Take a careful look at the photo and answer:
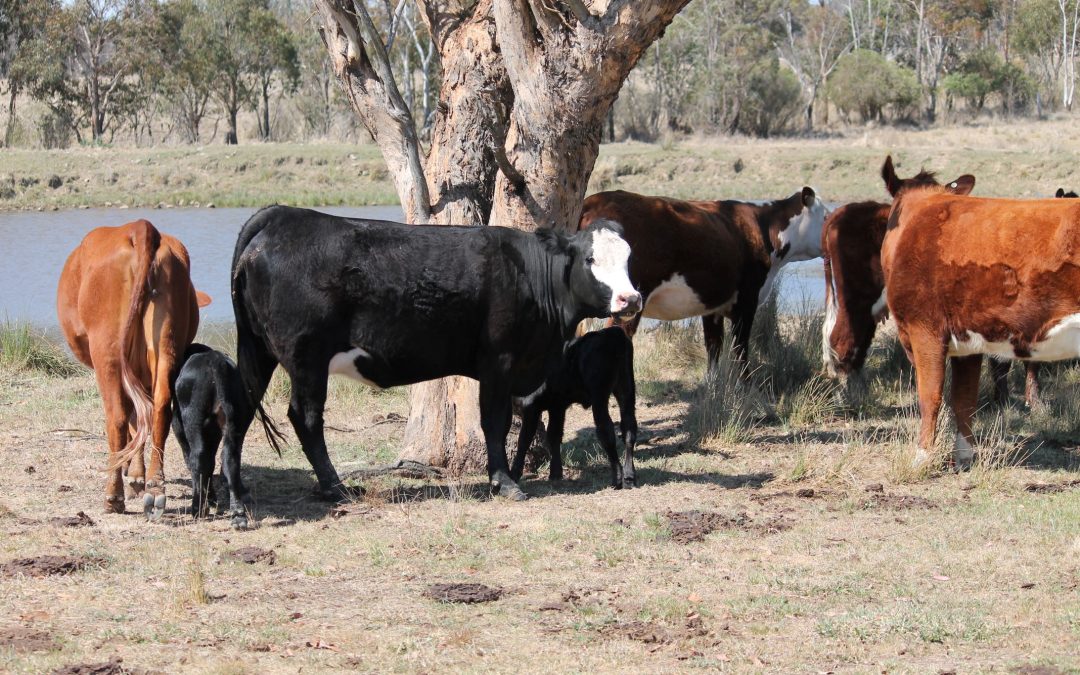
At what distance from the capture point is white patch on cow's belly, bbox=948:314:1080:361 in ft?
25.2

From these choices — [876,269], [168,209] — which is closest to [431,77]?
[168,209]

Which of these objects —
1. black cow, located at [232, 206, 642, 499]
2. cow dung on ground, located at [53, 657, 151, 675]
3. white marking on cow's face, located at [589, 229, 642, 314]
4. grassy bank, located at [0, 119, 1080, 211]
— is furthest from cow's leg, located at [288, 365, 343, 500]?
grassy bank, located at [0, 119, 1080, 211]

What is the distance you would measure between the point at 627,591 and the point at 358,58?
184 inches

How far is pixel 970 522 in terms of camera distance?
23.7 ft

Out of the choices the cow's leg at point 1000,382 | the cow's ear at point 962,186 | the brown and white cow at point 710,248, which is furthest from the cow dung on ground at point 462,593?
the cow's leg at point 1000,382

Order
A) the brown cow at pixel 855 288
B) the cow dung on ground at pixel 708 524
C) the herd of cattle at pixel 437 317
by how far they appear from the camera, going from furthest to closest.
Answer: the brown cow at pixel 855 288 < the herd of cattle at pixel 437 317 < the cow dung on ground at pixel 708 524

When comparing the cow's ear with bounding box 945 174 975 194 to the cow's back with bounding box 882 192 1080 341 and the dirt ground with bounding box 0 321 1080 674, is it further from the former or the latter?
the dirt ground with bounding box 0 321 1080 674

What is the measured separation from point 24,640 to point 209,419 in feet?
7.39

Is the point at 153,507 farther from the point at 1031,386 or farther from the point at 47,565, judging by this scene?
the point at 1031,386

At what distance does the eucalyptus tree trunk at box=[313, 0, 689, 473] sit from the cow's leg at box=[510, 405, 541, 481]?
1.52ft

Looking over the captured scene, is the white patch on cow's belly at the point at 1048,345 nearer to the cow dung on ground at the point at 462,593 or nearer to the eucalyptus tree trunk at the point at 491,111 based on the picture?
the eucalyptus tree trunk at the point at 491,111

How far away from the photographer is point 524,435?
848cm

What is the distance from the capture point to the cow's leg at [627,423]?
27.2 ft

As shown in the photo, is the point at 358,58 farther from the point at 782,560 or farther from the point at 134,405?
the point at 782,560
